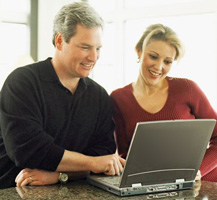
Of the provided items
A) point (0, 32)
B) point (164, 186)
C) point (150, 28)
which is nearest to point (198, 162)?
point (164, 186)

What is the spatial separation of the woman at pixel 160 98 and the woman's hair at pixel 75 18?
0.46 meters

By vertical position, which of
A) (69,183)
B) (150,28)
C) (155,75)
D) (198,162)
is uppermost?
(150,28)

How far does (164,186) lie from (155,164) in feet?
0.35

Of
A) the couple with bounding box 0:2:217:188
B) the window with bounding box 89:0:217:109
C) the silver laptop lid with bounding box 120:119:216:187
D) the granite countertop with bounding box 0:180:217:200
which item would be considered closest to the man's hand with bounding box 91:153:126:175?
the couple with bounding box 0:2:217:188

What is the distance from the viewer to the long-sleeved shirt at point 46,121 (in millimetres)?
1761

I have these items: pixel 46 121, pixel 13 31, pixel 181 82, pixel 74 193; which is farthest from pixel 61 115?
pixel 13 31

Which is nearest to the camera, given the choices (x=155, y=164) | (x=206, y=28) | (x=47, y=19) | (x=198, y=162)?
(x=155, y=164)

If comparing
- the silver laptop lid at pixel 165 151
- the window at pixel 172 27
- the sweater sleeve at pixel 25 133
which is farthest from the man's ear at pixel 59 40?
the window at pixel 172 27

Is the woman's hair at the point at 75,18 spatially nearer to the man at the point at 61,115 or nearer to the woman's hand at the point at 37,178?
the man at the point at 61,115

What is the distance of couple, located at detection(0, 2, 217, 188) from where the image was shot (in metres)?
1.78

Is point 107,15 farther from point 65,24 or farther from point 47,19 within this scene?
point 65,24

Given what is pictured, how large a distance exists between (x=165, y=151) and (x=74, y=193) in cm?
38

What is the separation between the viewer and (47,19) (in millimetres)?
5203

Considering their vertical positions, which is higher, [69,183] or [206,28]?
[206,28]
